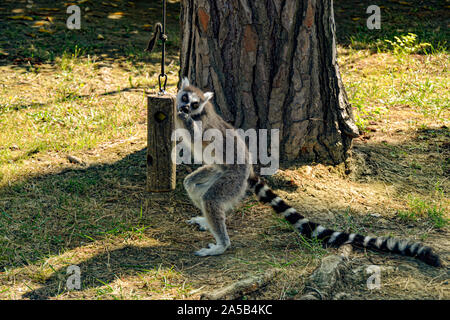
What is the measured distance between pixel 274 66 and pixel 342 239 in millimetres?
1736

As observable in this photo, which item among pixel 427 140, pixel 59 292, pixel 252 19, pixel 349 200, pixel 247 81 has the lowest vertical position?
pixel 59 292

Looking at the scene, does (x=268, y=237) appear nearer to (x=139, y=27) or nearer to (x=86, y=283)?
(x=86, y=283)

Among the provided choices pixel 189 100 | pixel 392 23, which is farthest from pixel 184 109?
pixel 392 23

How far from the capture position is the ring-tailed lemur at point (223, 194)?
3580 millimetres

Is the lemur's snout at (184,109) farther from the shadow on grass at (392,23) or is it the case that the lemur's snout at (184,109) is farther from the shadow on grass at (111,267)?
the shadow on grass at (392,23)

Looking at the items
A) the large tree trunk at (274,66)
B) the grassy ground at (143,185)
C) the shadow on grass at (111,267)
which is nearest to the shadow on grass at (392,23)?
the grassy ground at (143,185)

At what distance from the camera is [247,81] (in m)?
4.44

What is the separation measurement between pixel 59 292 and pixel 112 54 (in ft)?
17.4

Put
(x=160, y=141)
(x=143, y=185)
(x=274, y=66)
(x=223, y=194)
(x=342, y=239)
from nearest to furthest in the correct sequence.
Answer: (x=160, y=141) < (x=342, y=239) < (x=223, y=194) < (x=274, y=66) < (x=143, y=185)

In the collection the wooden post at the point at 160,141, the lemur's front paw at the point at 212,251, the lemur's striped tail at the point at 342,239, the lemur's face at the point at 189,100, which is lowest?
the lemur's front paw at the point at 212,251

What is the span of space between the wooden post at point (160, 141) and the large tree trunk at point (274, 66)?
117 centimetres

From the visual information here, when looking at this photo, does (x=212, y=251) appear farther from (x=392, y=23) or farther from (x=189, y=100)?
(x=392, y=23)

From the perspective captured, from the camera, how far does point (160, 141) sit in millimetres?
3436

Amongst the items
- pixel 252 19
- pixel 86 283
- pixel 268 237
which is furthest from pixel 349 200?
pixel 86 283
